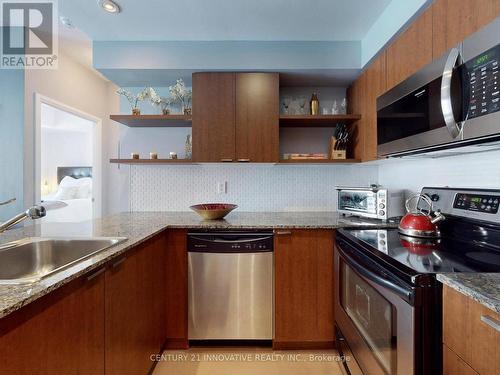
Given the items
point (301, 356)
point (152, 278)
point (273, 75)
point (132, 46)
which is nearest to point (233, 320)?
point (301, 356)

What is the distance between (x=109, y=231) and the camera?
1616mm

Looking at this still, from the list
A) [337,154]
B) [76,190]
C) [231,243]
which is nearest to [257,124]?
[337,154]

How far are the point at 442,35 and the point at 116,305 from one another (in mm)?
1936

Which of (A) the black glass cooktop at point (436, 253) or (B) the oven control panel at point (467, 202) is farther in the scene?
(B) the oven control panel at point (467, 202)

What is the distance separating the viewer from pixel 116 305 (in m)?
1.18

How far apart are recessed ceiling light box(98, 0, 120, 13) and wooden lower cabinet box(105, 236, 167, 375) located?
1561mm

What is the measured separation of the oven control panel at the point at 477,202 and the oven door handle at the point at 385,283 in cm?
62

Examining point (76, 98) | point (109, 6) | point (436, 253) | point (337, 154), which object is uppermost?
point (109, 6)

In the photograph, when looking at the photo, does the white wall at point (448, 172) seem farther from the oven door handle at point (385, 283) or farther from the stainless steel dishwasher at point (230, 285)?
the stainless steel dishwasher at point (230, 285)

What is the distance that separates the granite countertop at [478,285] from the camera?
68 cm

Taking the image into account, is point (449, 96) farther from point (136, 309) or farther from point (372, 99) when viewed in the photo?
point (136, 309)

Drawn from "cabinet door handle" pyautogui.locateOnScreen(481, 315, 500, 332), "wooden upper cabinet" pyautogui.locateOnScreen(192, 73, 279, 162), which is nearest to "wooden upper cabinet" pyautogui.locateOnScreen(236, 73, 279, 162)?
"wooden upper cabinet" pyautogui.locateOnScreen(192, 73, 279, 162)

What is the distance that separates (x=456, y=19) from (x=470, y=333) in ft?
4.03

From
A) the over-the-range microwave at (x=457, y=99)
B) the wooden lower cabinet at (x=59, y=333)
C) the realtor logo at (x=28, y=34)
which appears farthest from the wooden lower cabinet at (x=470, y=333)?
the realtor logo at (x=28, y=34)
